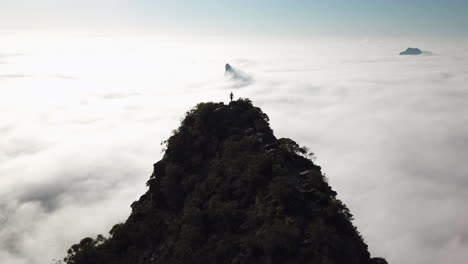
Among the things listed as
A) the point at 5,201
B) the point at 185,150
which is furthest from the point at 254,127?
the point at 5,201

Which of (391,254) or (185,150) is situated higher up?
(185,150)

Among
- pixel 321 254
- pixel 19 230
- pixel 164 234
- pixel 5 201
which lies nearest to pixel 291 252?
pixel 321 254

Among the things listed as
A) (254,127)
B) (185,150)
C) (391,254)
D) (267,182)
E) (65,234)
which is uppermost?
(254,127)

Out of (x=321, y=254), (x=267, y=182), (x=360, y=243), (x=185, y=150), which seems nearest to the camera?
(x=321, y=254)

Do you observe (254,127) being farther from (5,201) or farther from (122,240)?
(5,201)

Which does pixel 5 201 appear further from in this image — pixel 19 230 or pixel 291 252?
pixel 291 252

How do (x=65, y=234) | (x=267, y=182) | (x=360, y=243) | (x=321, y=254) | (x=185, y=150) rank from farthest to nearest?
(x=65, y=234) < (x=185, y=150) < (x=267, y=182) < (x=360, y=243) < (x=321, y=254)

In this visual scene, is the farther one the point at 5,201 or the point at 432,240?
the point at 5,201
